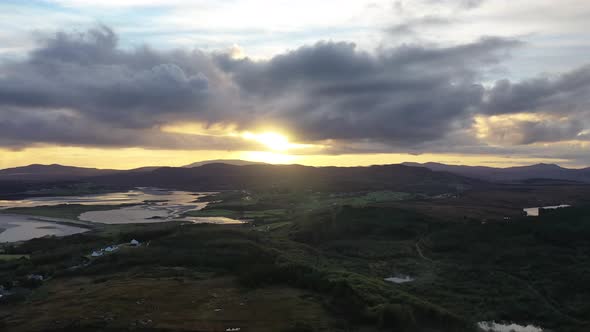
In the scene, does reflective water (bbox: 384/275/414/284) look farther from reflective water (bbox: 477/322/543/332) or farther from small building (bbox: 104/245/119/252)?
small building (bbox: 104/245/119/252)

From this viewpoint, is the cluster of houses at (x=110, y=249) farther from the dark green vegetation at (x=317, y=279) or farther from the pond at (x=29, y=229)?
the pond at (x=29, y=229)

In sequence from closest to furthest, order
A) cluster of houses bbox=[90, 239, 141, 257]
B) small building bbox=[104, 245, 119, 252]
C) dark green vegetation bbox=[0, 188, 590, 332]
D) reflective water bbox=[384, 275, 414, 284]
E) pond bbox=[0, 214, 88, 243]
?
dark green vegetation bbox=[0, 188, 590, 332]
reflective water bbox=[384, 275, 414, 284]
cluster of houses bbox=[90, 239, 141, 257]
small building bbox=[104, 245, 119, 252]
pond bbox=[0, 214, 88, 243]

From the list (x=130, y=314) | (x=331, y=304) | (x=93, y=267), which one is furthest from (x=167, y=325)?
(x=93, y=267)

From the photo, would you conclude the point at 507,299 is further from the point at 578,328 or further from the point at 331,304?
the point at 331,304

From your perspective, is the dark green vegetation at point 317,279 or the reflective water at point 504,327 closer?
the dark green vegetation at point 317,279

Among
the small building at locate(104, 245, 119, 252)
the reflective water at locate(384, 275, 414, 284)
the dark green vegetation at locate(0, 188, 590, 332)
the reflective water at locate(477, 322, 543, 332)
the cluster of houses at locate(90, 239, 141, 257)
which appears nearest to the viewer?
the dark green vegetation at locate(0, 188, 590, 332)

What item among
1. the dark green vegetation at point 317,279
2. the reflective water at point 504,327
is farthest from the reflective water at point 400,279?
the reflective water at point 504,327

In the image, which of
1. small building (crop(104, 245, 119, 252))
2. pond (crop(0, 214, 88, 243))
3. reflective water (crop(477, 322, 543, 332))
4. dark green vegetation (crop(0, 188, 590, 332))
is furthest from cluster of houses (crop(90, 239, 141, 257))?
reflective water (crop(477, 322, 543, 332))
